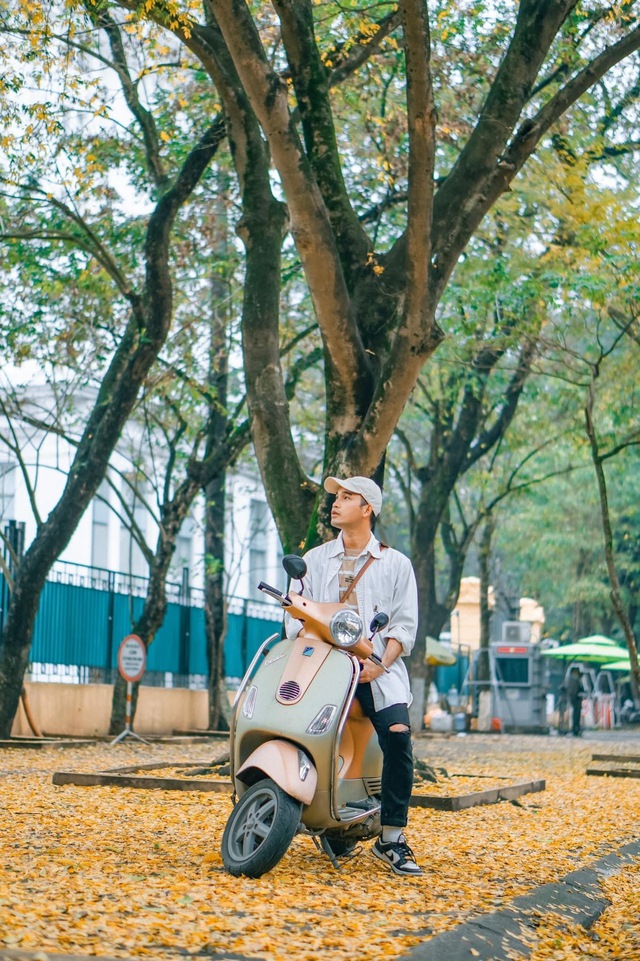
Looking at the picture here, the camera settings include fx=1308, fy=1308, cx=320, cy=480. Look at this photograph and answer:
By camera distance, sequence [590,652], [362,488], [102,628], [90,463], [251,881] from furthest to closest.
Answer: [590,652]
[102,628]
[90,463]
[362,488]
[251,881]

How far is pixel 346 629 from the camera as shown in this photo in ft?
18.6

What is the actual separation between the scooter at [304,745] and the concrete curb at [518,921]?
0.84 meters

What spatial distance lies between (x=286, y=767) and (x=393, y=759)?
25.7 inches

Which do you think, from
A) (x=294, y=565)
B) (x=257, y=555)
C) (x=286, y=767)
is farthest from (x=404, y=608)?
(x=257, y=555)

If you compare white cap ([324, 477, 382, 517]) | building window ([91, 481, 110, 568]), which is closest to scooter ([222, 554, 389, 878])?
white cap ([324, 477, 382, 517])

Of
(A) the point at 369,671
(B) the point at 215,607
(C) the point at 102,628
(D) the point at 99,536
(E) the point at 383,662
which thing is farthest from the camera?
(D) the point at 99,536

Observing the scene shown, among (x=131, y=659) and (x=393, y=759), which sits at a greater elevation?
(x=131, y=659)

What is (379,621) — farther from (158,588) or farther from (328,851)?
(158,588)

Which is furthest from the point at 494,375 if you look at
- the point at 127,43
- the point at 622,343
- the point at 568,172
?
the point at 127,43

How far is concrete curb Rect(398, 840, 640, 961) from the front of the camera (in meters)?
4.39

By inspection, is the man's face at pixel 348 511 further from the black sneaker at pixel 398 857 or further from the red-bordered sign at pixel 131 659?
the red-bordered sign at pixel 131 659

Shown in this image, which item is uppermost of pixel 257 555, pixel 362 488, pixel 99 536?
pixel 257 555

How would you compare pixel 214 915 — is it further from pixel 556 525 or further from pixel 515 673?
pixel 556 525

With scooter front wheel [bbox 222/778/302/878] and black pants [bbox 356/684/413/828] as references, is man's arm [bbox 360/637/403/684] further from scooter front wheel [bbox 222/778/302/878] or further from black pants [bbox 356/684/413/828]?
scooter front wheel [bbox 222/778/302/878]
